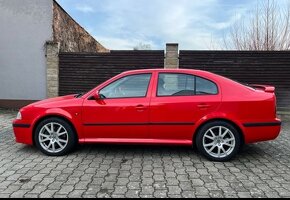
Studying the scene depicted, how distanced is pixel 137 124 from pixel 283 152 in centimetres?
279

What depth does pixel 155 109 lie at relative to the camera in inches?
214

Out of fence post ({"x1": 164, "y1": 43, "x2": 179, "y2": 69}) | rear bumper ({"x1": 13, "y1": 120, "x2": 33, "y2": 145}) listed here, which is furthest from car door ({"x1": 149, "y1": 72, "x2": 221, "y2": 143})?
fence post ({"x1": 164, "y1": 43, "x2": 179, "y2": 69})

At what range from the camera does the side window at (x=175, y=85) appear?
5539 millimetres

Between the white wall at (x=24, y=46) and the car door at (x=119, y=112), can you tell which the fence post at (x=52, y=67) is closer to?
the white wall at (x=24, y=46)

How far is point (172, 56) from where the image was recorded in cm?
1055

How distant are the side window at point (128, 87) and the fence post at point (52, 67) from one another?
5.79 meters

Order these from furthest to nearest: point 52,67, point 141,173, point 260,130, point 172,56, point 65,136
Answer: point 52,67, point 172,56, point 65,136, point 260,130, point 141,173

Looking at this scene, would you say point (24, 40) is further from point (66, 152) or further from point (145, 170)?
point (145, 170)

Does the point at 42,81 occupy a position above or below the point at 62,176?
above

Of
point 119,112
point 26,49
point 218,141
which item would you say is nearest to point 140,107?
point 119,112

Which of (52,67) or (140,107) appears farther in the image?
(52,67)

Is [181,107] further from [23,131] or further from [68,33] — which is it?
[68,33]

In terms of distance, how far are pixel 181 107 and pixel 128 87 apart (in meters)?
0.99

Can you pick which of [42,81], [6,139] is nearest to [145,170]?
[6,139]
